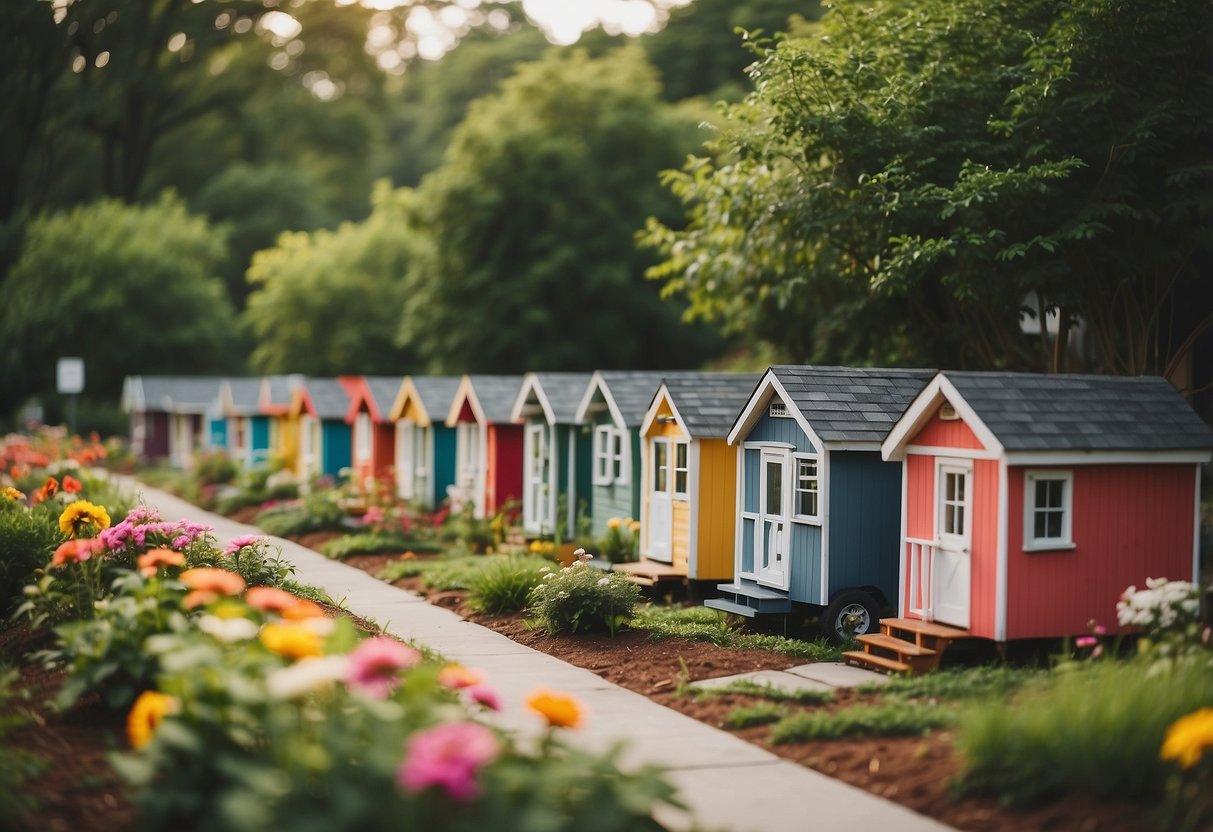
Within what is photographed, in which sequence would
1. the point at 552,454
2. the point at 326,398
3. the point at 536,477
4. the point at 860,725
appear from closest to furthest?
the point at 860,725 < the point at 552,454 < the point at 536,477 < the point at 326,398

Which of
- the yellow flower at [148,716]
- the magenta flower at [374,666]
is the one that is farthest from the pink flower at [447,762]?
the yellow flower at [148,716]

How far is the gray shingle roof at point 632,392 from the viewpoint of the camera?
18.2 m

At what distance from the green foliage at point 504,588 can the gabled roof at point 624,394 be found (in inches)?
158

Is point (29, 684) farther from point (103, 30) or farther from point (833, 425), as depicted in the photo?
point (103, 30)

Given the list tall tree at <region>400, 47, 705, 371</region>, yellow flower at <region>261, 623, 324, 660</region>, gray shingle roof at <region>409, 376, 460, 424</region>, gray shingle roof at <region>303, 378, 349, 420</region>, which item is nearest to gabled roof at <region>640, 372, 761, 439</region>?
gray shingle roof at <region>409, 376, 460, 424</region>

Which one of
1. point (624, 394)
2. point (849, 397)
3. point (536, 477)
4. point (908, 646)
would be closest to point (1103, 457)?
point (908, 646)

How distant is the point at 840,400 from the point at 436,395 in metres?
13.3

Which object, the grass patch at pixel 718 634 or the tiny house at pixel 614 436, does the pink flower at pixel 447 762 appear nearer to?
the grass patch at pixel 718 634

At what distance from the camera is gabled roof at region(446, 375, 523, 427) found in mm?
22500

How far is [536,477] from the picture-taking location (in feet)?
70.2

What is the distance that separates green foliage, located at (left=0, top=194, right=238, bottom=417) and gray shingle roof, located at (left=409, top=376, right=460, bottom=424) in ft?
75.0

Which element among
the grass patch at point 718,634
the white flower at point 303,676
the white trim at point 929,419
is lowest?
the grass patch at point 718,634

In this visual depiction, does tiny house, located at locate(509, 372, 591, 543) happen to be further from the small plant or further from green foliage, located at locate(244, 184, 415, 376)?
green foliage, located at locate(244, 184, 415, 376)

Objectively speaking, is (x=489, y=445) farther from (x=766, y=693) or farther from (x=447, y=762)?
(x=447, y=762)
